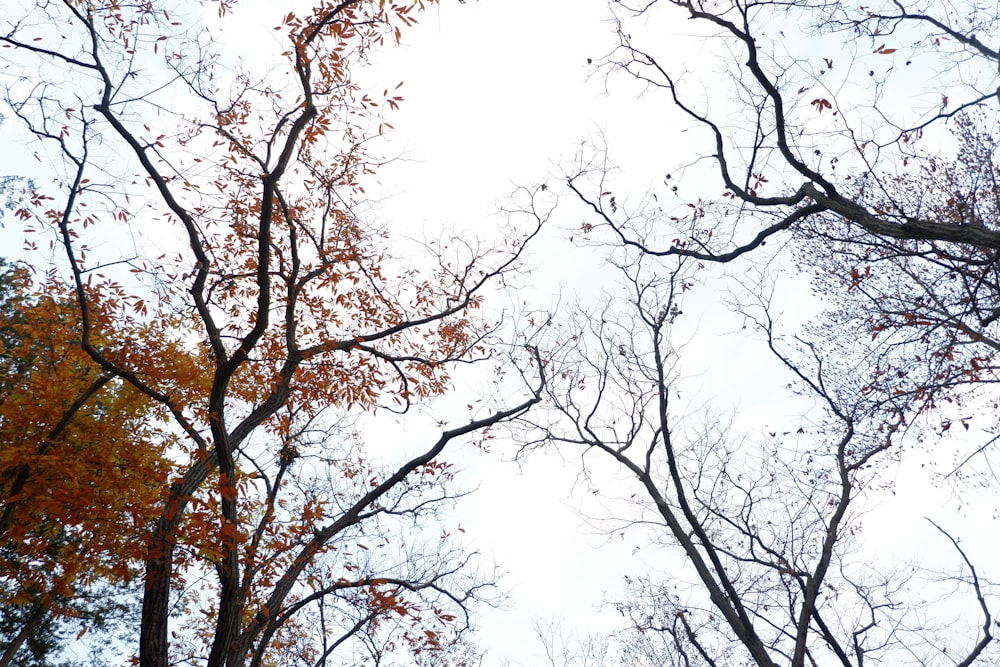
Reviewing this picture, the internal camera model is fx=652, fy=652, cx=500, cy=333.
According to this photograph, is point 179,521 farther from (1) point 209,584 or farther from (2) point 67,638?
(2) point 67,638

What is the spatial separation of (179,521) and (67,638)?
41.2 ft

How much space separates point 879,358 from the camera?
7723 millimetres

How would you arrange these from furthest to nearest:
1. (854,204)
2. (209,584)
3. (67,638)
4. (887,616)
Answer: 1. (67,638)
2. (209,584)
3. (887,616)
4. (854,204)

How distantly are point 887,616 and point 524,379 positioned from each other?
725cm

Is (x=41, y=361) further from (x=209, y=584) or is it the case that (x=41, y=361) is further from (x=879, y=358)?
(x=879, y=358)

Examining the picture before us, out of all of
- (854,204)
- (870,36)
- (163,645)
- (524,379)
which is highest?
(870,36)

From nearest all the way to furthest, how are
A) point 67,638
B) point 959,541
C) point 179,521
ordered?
point 179,521 < point 959,541 < point 67,638

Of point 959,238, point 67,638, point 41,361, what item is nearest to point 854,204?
point 959,238

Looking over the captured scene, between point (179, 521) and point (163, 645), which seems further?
point (179, 521)

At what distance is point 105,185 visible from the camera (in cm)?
763

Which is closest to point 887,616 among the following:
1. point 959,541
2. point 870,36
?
point 959,541

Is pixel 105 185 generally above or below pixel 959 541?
above

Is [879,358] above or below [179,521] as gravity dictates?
above

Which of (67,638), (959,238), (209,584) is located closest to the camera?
(959,238)
